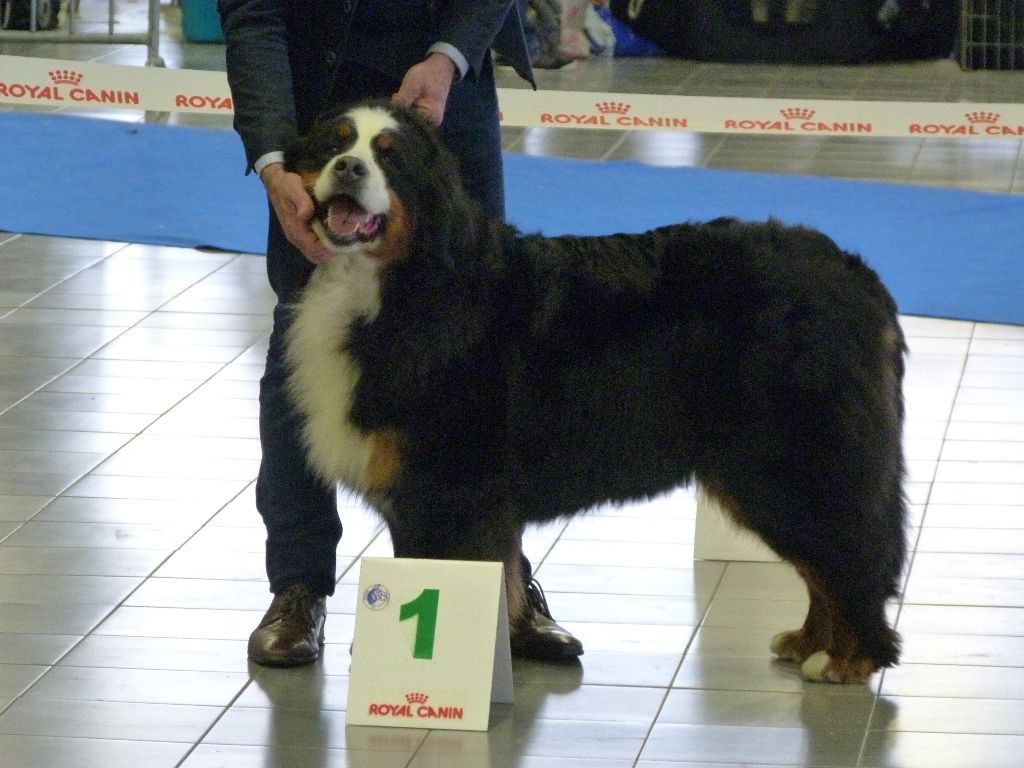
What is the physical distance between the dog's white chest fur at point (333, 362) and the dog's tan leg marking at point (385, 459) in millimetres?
13

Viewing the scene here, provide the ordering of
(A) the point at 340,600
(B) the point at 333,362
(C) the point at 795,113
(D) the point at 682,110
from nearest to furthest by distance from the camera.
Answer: (B) the point at 333,362 < (A) the point at 340,600 < (C) the point at 795,113 < (D) the point at 682,110

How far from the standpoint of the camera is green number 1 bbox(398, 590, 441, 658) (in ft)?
11.0

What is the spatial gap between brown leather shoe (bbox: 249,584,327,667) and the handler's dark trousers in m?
0.04

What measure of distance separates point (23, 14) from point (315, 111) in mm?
10542

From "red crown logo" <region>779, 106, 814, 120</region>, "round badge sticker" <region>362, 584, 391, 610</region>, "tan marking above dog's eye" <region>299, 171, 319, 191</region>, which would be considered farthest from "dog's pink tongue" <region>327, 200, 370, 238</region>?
"red crown logo" <region>779, 106, 814, 120</region>

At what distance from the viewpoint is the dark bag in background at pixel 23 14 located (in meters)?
13.4

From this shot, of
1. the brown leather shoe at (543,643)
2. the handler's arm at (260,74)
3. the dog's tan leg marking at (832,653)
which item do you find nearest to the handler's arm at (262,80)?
the handler's arm at (260,74)

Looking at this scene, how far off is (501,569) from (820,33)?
33.4 feet

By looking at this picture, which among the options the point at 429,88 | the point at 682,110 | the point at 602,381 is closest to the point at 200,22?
the point at 682,110

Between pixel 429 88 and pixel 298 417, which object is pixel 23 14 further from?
pixel 429 88

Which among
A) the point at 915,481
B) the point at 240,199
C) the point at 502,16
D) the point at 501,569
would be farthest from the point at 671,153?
the point at 501,569

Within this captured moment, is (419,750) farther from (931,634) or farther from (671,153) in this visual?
(671,153)

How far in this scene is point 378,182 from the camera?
3172mm

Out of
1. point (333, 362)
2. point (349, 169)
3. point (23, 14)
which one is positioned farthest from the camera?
point (23, 14)
